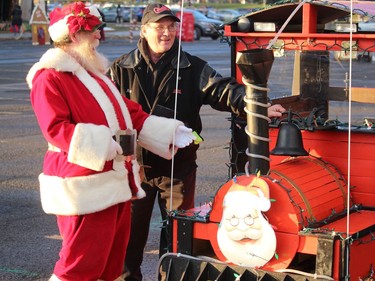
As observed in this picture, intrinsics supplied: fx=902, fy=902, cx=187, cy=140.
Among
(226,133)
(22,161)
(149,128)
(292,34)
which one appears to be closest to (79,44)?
(149,128)

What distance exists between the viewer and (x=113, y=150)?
4730 mm

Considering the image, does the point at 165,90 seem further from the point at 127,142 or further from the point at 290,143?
the point at 290,143

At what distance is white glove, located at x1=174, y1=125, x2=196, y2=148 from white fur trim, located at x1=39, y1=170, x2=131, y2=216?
1.68ft

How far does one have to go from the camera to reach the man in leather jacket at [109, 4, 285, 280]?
5574 millimetres

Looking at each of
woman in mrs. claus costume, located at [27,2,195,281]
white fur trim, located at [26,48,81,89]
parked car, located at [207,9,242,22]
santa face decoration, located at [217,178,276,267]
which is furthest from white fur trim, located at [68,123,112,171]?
parked car, located at [207,9,242,22]

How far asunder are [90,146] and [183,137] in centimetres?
79

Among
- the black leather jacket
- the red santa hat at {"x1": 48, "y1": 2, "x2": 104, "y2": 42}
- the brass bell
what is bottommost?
the brass bell

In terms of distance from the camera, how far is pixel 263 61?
187 inches

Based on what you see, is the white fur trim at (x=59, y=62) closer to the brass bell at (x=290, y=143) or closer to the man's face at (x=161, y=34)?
the man's face at (x=161, y=34)

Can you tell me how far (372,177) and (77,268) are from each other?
179cm

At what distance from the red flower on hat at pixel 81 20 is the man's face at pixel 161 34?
0.70 meters

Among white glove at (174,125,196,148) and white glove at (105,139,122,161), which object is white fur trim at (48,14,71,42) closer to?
white glove at (105,139,122,161)

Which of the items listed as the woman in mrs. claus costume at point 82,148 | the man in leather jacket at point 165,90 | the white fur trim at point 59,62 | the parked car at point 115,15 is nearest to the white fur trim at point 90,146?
the woman in mrs. claus costume at point 82,148

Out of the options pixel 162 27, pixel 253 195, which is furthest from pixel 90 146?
pixel 162 27
